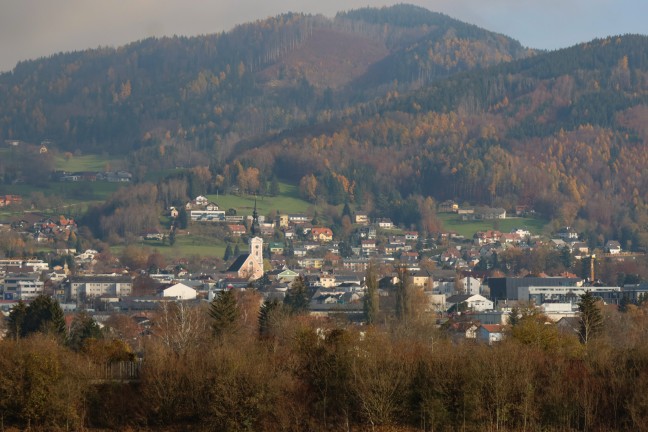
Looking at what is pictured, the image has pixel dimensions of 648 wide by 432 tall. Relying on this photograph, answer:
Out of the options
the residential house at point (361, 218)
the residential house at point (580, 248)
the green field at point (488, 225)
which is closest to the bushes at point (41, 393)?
the residential house at point (580, 248)

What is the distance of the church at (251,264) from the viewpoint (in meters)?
138

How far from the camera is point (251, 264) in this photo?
465 feet

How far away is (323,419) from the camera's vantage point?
4525 centimetres

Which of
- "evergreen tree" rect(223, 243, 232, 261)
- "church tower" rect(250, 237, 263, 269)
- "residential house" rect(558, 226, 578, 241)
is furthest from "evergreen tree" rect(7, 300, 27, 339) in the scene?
"residential house" rect(558, 226, 578, 241)

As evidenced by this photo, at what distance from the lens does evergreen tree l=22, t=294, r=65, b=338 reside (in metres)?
66.4

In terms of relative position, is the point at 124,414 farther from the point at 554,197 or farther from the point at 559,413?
the point at 554,197

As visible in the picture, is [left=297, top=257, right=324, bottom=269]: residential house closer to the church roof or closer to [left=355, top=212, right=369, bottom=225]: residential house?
the church roof

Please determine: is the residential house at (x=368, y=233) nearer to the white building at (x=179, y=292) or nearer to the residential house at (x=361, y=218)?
the residential house at (x=361, y=218)

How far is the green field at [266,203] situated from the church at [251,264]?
25.1 meters

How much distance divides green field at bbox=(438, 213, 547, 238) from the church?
3282 centimetres

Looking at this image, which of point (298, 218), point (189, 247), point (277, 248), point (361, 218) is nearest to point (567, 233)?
point (361, 218)

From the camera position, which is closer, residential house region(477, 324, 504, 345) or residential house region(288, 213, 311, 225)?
residential house region(477, 324, 504, 345)

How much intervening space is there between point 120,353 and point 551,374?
15.1m

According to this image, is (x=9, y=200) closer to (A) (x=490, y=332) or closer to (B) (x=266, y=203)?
(B) (x=266, y=203)
